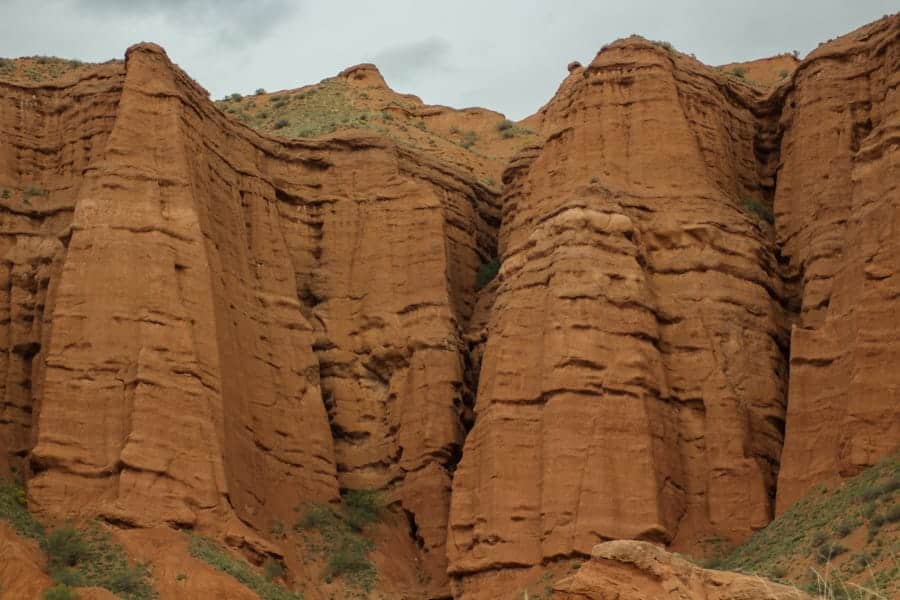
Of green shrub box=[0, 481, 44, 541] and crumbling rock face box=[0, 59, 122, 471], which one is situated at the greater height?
crumbling rock face box=[0, 59, 122, 471]

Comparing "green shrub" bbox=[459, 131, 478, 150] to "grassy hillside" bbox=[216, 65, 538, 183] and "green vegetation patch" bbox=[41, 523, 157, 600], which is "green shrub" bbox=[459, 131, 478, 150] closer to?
"grassy hillside" bbox=[216, 65, 538, 183]

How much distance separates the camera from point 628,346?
159 ft

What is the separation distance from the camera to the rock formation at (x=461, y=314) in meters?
46.1

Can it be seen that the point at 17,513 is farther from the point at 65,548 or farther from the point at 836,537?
the point at 836,537

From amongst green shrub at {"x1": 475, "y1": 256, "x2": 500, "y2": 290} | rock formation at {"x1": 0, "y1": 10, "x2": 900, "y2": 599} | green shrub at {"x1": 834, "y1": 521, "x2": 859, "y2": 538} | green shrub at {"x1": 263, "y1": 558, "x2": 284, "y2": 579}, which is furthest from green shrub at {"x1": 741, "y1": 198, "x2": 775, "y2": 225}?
green shrub at {"x1": 263, "y1": 558, "x2": 284, "y2": 579}

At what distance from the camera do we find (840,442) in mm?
44219

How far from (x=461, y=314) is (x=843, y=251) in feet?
42.5

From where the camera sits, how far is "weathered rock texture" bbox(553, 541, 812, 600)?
27.3m

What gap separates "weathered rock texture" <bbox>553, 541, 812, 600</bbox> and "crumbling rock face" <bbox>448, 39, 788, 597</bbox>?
17.5 meters

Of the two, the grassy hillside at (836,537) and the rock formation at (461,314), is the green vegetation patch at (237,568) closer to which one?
the rock formation at (461,314)

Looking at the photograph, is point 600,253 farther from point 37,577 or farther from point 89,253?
point 37,577

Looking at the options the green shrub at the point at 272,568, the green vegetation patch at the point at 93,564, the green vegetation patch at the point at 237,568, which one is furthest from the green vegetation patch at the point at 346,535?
the green vegetation patch at the point at 93,564

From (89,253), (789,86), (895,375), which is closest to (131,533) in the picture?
(89,253)

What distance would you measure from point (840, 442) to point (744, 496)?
3361mm
